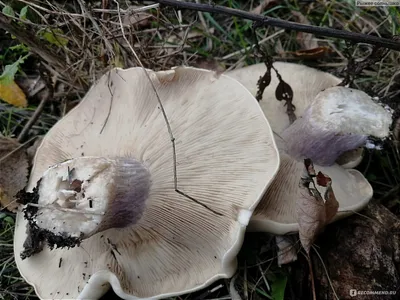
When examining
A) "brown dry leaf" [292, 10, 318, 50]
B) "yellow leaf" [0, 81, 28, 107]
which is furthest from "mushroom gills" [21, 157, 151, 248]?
"brown dry leaf" [292, 10, 318, 50]

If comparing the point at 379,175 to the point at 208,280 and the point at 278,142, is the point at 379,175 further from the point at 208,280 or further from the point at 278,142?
the point at 208,280

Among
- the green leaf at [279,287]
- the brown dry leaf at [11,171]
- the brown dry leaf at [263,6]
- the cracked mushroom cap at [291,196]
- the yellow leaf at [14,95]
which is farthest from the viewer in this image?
the brown dry leaf at [263,6]

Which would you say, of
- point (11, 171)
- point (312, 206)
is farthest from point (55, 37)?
point (312, 206)

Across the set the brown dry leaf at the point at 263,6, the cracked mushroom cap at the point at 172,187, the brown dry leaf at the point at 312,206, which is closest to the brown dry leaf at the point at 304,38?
the brown dry leaf at the point at 263,6

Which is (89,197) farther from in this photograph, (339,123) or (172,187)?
(339,123)

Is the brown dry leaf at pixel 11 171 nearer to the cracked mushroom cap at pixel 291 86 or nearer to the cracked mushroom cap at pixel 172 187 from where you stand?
the cracked mushroom cap at pixel 172 187

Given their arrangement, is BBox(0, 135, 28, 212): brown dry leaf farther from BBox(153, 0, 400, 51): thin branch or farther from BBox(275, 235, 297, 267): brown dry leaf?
BBox(275, 235, 297, 267): brown dry leaf

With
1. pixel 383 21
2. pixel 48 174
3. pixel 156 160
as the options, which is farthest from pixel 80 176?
pixel 383 21
